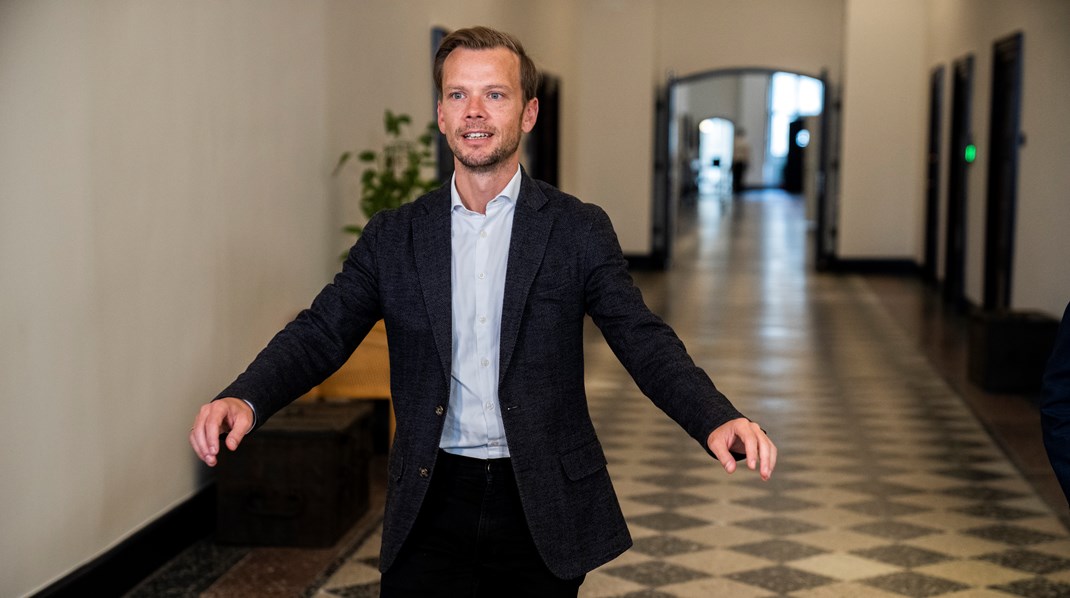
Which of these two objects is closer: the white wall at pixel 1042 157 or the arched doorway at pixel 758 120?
the white wall at pixel 1042 157

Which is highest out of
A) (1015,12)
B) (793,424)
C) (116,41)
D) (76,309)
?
(1015,12)

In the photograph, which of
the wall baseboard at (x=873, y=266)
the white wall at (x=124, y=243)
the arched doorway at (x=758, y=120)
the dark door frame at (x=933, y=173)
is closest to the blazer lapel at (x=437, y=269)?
the white wall at (x=124, y=243)

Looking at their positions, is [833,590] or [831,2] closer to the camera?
[833,590]

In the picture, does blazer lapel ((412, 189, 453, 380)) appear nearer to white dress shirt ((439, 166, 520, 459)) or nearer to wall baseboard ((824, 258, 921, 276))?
white dress shirt ((439, 166, 520, 459))

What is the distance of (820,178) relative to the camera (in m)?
17.6

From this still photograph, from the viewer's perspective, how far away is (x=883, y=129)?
17109 mm

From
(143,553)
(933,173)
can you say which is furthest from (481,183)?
(933,173)

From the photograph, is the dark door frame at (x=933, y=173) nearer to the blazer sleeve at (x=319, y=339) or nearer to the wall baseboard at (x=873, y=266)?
the wall baseboard at (x=873, y=266)

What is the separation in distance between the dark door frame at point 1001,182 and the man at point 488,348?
888 centimetres

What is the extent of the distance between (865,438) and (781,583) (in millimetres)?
2895

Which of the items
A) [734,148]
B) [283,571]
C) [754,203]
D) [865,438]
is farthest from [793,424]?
[734,148]

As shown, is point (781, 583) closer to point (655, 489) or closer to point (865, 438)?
point (655, 489)

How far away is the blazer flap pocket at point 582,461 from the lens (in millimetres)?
2305

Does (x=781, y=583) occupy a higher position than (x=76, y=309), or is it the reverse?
(x=76, y=309)
